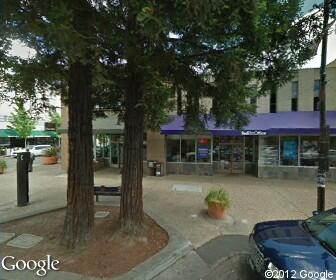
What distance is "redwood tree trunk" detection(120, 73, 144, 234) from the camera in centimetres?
663

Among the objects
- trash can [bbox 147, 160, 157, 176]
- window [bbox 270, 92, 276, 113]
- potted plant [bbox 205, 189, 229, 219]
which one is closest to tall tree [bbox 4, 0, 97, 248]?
potted plant [bbox 205, 189, 229, 219]

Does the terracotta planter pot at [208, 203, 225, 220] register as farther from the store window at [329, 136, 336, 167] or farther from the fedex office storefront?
the store window at [329, 136, 336, 167]

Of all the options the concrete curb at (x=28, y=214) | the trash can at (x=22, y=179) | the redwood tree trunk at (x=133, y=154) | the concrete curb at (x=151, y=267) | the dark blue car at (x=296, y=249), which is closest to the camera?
the dark blue car at (x=296, y=249)

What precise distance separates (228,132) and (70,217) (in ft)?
35.0

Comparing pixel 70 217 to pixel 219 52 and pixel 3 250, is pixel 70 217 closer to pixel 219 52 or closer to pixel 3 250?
pixel 3 250

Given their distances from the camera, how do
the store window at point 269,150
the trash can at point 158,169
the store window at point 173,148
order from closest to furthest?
1. the store window at point 269,150
2. the trash can at point 158,169
3. the store window at point 173,148

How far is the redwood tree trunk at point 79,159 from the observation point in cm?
578

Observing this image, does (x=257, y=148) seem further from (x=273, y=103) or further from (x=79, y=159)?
(x=79, y=159)

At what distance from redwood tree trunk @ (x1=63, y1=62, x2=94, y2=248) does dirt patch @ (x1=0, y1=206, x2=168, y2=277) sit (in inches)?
12.0

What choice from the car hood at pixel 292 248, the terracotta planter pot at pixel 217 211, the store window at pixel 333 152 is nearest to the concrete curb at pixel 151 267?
the car hood at pixel 292 248

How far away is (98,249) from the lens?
577cm

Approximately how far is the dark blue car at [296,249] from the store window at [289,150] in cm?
1169
